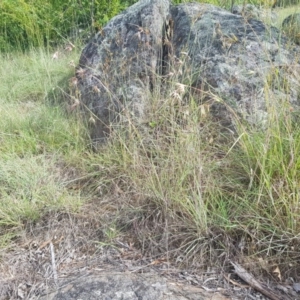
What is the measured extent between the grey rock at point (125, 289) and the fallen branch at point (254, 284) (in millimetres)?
141

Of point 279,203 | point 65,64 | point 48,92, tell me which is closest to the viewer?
point 279,203

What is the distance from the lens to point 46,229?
2334mm

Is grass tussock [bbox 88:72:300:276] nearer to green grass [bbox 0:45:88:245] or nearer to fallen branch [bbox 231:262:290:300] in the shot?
fallen branch [bbox 231:262:290:300]

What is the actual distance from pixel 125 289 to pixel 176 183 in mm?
619

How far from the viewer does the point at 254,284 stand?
189 centimetres

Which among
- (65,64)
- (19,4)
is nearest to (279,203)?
(65,64)

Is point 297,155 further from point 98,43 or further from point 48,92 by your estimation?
point 48,92

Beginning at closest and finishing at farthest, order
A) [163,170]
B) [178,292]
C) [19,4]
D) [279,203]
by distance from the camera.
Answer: [178,292] < [279,203] < [163,170] < [19,4]

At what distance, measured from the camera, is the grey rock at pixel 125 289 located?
186cm

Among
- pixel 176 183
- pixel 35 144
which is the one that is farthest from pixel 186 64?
pixel 35 144

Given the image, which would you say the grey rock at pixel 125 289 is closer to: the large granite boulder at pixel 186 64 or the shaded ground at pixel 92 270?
the shaded ground at pixel 92 270

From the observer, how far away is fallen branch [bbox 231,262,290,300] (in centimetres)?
184

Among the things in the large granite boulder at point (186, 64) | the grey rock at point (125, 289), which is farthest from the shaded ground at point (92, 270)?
the large granite boulder at point (186, 64)

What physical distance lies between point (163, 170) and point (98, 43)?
167 centimetres
